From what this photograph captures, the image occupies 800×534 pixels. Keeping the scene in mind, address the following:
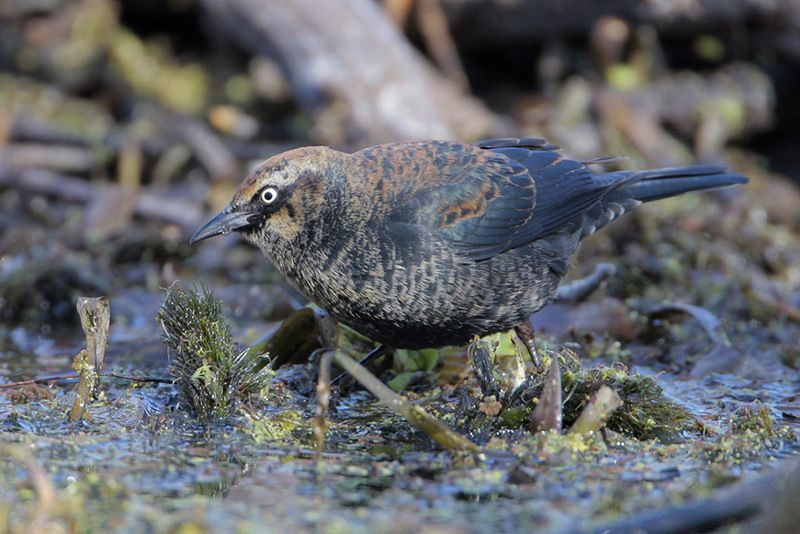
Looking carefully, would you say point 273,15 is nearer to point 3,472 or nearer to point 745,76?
point 745,76

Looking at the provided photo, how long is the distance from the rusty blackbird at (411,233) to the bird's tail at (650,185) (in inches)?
16.3

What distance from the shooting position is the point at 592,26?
9664mm

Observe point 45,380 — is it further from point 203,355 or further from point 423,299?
point 423,299

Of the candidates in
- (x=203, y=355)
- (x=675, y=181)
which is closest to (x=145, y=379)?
(x=203, y=355)

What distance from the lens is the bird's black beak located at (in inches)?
200

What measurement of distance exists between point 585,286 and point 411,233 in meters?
1.71

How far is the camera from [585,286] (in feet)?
20.9

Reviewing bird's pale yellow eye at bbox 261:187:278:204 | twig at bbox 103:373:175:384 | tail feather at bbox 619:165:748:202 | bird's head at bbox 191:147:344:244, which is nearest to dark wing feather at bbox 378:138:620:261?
tail feather at bbox 619:165:748:202

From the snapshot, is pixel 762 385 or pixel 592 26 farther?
pixel 592 26

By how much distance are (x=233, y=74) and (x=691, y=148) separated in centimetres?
421

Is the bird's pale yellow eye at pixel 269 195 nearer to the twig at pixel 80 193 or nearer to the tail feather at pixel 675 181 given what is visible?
the tail feather at pixel 675 181

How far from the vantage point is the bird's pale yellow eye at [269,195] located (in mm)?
5117

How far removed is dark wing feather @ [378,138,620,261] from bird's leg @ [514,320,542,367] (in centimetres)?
42

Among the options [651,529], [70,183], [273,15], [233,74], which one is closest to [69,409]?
[651,529]
